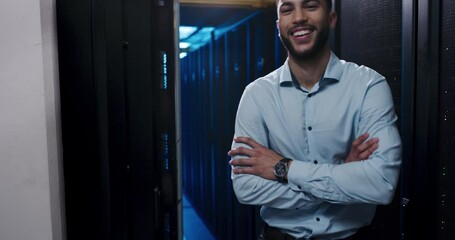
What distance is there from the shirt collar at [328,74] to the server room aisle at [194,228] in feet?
10.7

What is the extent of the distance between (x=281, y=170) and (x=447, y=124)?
630mm

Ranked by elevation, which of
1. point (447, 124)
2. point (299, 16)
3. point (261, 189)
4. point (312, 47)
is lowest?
point (261, 189)

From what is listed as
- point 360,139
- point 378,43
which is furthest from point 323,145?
point 378,43

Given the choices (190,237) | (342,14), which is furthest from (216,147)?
(342,14)

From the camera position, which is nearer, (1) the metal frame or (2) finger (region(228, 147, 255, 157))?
(1) the metal frame

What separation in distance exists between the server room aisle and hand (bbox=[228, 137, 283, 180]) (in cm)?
323

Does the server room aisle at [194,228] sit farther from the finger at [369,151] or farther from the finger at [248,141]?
the finger at [369,151]

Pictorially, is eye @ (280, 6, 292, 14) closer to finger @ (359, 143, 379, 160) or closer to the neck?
the neck

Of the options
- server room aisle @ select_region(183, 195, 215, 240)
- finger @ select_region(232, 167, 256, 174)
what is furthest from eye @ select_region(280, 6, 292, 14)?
server room aisle @ select_region(183, 195, 215, 240)

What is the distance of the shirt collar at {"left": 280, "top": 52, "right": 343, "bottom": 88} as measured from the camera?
5.46ft

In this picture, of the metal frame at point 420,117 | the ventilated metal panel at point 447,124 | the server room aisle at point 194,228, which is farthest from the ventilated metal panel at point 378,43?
the server room aisle at point 194,228

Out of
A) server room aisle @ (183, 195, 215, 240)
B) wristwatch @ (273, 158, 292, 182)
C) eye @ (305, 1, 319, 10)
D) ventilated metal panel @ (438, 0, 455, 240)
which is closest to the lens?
ventilated metal panel @ (438, 0, 455, 240)

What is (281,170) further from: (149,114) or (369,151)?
(149,114)

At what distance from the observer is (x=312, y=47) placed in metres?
1.70
